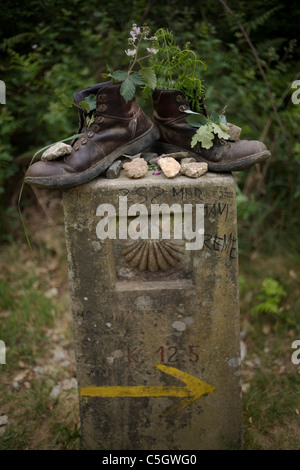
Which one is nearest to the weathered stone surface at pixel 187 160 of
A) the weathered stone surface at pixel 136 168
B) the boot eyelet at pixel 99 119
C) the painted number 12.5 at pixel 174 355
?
the weathered stone surface at pixel 136 168

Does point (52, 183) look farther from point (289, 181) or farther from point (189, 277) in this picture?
point (289, 181)

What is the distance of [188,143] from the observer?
2068 millimetres

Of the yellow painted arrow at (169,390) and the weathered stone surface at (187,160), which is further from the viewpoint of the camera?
the yellow painted arrow at (169,390)

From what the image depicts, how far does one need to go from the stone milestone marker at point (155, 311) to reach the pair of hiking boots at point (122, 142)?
0.09 meters

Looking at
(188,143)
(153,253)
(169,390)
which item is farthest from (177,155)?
(169,390)

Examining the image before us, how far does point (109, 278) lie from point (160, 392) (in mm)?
629

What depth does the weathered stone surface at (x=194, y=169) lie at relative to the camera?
193cm

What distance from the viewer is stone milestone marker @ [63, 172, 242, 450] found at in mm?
1938

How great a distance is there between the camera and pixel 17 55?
A: 3.43 meters

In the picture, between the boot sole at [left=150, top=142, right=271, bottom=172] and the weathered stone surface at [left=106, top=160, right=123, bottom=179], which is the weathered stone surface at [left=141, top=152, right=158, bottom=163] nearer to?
the boot sole at [left=150, top=142, right=271, bottom=172]

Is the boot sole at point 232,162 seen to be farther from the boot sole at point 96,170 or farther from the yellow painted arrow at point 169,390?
the yellow painted arrow at point 169,390

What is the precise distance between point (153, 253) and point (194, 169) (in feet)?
1.33

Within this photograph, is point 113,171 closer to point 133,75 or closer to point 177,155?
point 177,155

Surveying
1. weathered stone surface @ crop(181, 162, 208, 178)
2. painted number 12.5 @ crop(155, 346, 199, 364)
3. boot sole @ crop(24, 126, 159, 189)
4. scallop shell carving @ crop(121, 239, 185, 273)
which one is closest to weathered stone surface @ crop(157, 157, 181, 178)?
weathered stone surface @ crop(181, 162, 208, 178)
